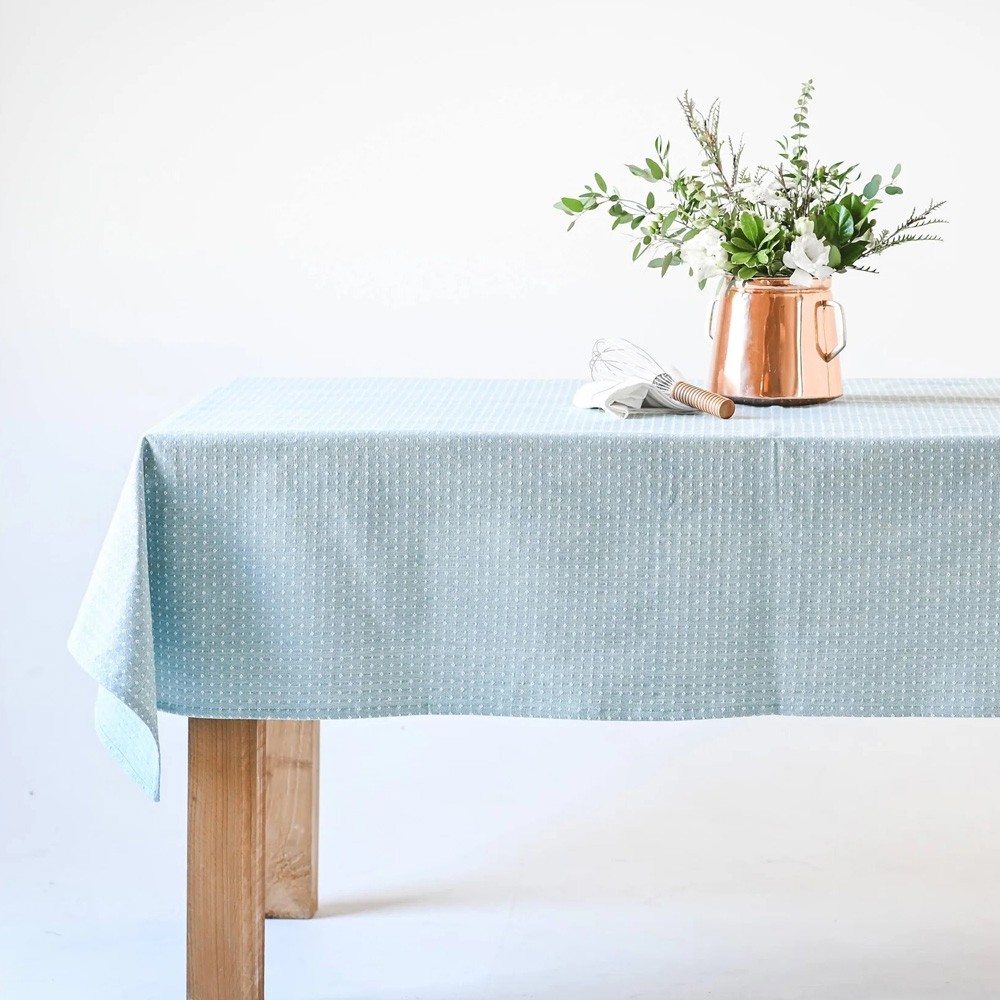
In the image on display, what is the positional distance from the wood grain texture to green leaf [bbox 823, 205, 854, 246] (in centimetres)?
93

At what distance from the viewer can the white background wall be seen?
2.92 meters

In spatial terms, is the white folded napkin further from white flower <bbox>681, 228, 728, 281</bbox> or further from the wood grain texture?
the wood grain texture

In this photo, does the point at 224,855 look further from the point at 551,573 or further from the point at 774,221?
the point at 774,221

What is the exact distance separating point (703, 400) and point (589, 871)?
848 millimetres

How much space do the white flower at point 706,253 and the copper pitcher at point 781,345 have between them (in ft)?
0.12

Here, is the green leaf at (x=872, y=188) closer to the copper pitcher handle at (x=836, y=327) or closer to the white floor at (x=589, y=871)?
the copper pitcher handle at (x=836, y=327)

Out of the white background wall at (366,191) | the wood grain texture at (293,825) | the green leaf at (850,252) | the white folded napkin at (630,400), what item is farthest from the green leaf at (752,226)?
the white background wall at (366,191)

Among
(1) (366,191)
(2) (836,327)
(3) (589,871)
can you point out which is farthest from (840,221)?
(1) (366,191)

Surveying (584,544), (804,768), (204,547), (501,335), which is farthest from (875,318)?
(204,547)

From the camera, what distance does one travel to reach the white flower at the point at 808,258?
5.74ft

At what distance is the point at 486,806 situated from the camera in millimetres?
2469

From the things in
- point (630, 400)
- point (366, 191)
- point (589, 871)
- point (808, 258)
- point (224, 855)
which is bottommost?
point (589, 871)

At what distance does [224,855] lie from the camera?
66.4 inches

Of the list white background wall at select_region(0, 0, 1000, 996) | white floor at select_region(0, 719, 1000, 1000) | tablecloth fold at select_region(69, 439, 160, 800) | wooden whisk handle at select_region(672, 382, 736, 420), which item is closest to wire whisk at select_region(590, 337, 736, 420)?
wooden whisk handle at select_region(672, 382, 736, 420)
